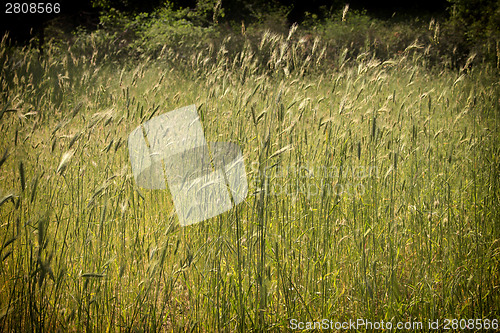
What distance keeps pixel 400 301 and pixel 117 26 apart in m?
14.9

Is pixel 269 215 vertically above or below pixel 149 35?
below

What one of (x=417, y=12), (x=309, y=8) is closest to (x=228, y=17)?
(x=309, y=8)

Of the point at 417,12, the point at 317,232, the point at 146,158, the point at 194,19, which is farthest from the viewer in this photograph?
the point at 417,12

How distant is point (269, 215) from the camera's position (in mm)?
1744

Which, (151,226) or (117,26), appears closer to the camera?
(151,226)

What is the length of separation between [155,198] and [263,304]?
3.49 feet

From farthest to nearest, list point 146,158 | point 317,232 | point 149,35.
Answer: point 149,35
point 146,158
point 317,232

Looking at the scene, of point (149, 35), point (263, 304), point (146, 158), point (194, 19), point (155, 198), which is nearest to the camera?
point (263, 304)

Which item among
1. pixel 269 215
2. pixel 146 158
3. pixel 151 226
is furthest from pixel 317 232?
pixel 146 158

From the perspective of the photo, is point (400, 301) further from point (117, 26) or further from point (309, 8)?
point (309, 8)

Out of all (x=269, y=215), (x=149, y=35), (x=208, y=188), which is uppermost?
(x=149, y=35)

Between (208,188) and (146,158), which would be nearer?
(208,188)

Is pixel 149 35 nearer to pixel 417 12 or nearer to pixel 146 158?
pixel 146 158

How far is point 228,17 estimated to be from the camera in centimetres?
1720
